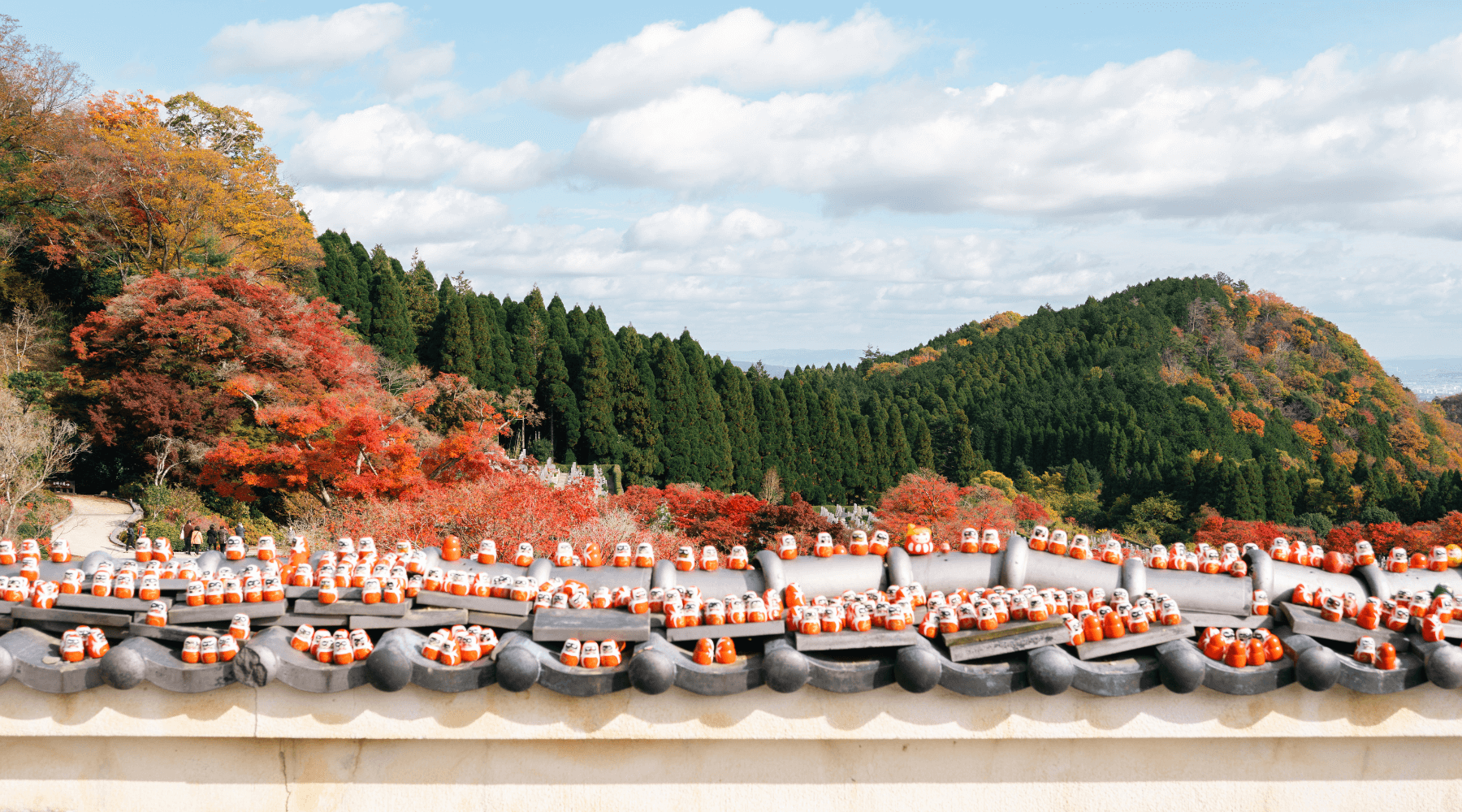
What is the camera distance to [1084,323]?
78750 mm

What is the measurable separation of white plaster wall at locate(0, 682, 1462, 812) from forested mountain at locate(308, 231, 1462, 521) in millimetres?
30290

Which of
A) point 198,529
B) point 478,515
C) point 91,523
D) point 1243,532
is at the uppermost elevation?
point 478,515

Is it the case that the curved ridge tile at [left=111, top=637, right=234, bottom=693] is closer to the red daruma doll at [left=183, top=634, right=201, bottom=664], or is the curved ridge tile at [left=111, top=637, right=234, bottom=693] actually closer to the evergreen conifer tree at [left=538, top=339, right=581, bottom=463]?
the red daruma doll at [left=183, top=634, right=201, bottom=664]

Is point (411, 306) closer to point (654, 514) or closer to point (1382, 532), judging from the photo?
point (654, 514)

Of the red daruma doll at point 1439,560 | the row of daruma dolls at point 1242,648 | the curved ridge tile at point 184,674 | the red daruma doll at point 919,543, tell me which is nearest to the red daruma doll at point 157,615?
the curved ridge tile at point 184,674

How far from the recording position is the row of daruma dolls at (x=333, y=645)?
Answer: 164 inches

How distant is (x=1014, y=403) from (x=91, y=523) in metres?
55.8

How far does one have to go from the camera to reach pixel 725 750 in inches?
179

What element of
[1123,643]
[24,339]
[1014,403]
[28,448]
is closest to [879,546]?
[1123,643]

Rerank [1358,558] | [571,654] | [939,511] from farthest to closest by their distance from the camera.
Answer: [939,511], [1358,558], [571,654]

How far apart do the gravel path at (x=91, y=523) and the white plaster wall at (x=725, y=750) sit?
15.9 m

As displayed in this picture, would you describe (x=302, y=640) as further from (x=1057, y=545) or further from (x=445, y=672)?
(x=1057, y=545)

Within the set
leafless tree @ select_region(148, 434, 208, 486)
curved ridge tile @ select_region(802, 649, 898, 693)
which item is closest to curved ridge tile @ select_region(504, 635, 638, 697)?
curved ridge tile @ select_region(802, 649, 898, 693)

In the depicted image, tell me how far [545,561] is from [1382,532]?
3230cm
